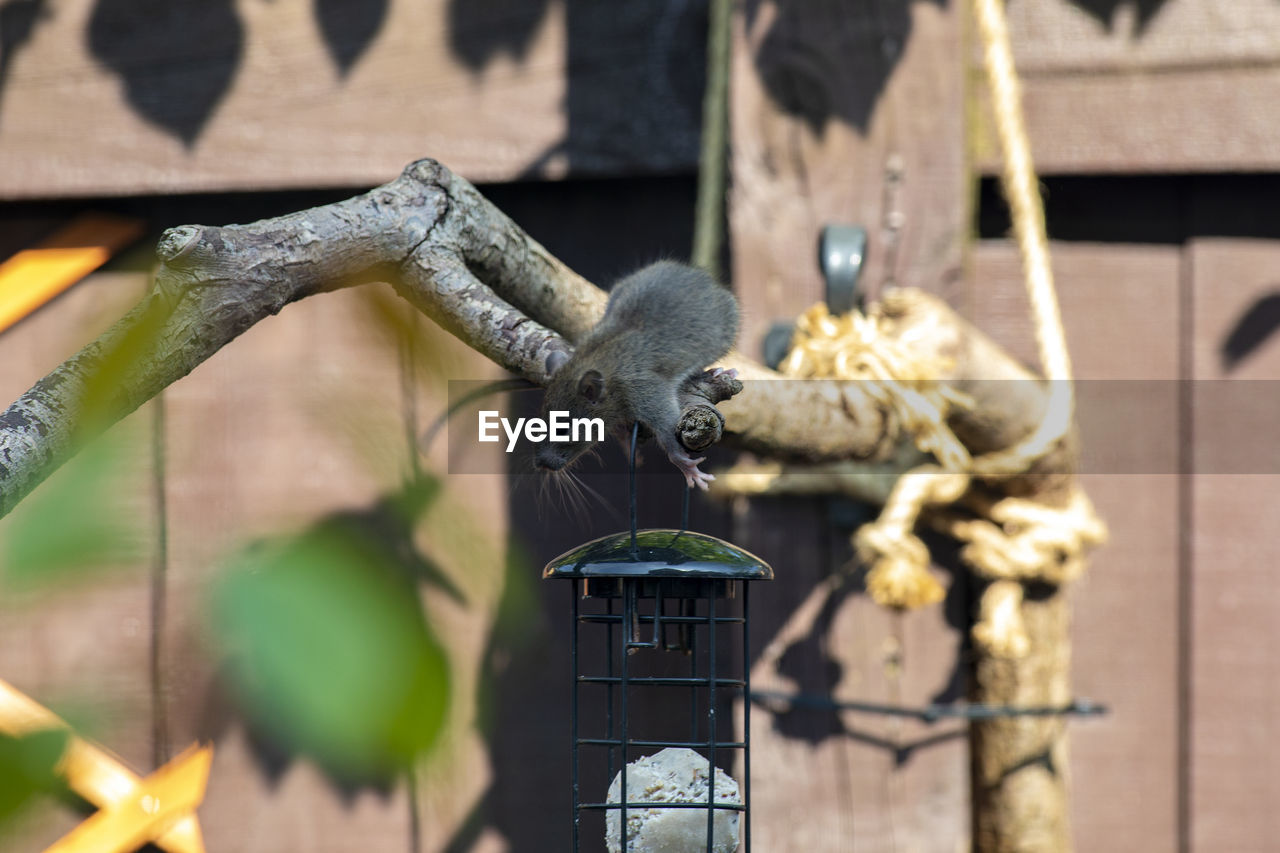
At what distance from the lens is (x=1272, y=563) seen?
1386 millimetres

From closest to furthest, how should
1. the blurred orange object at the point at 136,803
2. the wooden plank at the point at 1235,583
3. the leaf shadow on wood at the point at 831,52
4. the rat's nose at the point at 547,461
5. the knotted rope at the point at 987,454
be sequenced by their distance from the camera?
the rat's nose at the point at 547,461 → the knotted rope at the point at 987,454 → the leaf shadow on wood at the point at 831,52 → the wooden plank at the point at 1235,583 → the blurred orange object at the point at 136,803

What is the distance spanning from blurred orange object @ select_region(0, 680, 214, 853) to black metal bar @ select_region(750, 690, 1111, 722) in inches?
30.9

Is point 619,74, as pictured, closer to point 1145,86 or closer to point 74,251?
point 1145,86

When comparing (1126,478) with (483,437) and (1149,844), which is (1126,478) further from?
(483,437)

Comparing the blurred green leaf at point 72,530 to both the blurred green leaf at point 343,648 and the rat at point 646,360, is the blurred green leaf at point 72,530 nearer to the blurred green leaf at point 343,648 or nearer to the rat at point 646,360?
the blurred green leaf at point 343,648

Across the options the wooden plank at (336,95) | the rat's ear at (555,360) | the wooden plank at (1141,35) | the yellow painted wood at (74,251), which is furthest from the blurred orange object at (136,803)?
the wooden plank at (1141,35)

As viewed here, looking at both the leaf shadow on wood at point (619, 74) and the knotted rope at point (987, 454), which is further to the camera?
the leaf shadow on wood at point (619, 74)

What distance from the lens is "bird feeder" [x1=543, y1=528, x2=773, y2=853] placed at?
2.64 ft

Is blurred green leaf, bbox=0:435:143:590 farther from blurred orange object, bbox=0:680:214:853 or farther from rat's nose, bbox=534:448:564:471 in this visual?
blurred orange object, bbox=0:680:214:853

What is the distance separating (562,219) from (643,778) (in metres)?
0.77

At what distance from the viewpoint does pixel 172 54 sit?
147 cm

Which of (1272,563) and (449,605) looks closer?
(1272,563)

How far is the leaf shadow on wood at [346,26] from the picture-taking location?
4.75 ft

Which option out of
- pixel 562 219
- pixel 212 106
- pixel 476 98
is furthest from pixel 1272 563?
pixel 212 106
